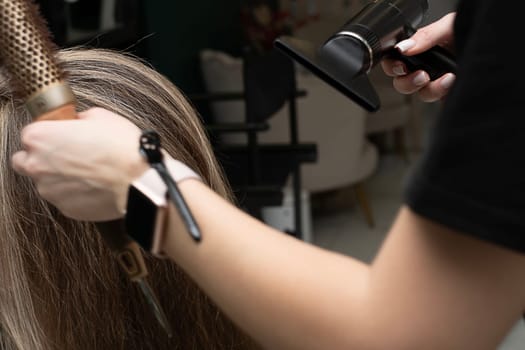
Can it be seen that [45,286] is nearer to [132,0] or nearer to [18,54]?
[18,54]

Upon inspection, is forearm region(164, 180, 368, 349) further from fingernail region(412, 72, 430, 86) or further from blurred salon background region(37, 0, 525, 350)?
blurred salon background region(37, 0, 525, 350)

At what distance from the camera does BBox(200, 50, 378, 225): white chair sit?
11.1 ft

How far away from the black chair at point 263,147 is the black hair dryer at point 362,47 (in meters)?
1.46

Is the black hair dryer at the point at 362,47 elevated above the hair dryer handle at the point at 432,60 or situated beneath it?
elevated above

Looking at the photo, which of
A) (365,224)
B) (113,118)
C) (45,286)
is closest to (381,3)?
(113,118)

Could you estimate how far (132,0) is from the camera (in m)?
2.89

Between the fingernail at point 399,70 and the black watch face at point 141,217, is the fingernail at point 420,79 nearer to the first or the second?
the fingernail at point 399,70

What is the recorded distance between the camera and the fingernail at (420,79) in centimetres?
90

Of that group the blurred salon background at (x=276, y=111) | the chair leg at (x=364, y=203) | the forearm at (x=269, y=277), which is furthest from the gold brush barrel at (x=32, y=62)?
the chair leg at (x=364, y=203)

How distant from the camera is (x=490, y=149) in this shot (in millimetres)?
459

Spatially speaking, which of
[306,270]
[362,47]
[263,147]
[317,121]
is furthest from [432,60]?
[317,121]

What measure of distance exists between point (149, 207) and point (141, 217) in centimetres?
1

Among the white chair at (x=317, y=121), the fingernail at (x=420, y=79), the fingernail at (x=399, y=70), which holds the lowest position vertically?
the white chair at (x=317, y=121)

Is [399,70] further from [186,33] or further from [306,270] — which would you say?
[186,33]
